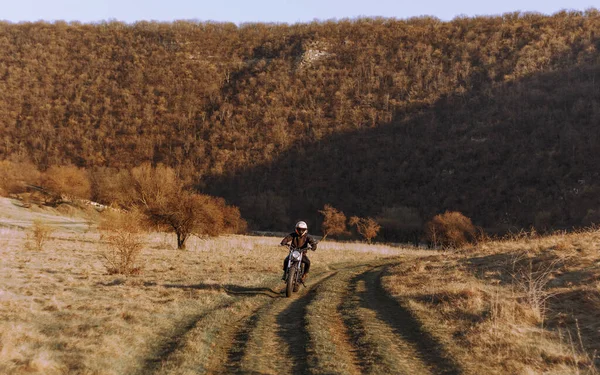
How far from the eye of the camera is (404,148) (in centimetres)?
8819

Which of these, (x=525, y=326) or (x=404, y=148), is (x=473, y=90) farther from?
(x=525, y=326)

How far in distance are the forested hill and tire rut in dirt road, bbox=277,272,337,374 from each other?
58440 millimetres

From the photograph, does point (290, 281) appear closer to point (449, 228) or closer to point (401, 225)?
point (449, 228)

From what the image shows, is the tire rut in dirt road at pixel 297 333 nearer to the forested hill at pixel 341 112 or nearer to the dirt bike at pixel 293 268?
the dirt bike at pixel 293 268

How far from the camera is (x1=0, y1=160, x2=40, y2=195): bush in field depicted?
65125mm

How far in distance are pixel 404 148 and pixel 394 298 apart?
3117 inches

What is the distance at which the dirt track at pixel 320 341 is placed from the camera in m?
6.44

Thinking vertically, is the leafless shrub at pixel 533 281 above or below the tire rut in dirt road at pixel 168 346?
above

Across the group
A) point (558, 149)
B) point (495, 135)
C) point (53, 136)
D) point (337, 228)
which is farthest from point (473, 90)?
point (53, 136)

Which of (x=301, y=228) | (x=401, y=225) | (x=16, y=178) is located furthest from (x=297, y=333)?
(x=16, y=178)

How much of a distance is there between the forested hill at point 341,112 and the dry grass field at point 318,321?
55074 mm

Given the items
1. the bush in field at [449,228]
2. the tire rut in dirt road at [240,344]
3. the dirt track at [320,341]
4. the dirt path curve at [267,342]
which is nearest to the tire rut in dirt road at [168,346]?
the dirt track at [320,341]

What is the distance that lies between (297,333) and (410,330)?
2070 millimetres

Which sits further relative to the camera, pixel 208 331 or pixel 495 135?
pixel 495 135
